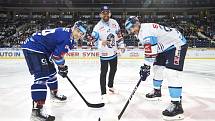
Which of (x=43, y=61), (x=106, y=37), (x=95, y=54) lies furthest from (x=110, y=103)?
(x=95, y=54)

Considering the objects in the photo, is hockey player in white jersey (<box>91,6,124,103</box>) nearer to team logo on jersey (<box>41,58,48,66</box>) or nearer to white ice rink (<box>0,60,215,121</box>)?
white ice rink (<box>0,60,215,121</box>)

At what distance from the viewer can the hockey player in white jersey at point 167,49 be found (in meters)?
3.74

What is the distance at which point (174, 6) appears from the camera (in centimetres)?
2264

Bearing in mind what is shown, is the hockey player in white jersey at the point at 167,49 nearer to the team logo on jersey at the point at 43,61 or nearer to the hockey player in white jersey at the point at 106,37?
the team logo on jersey at the point at 43,61

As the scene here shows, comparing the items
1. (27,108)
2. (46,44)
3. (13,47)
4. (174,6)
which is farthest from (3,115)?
(174,6)

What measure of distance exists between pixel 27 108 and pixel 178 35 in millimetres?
2112

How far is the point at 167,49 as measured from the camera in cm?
407

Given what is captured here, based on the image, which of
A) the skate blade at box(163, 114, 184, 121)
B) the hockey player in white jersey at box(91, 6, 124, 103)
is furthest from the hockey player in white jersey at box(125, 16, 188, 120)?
the hockey player in white jersey at box(91, 6, 124, 103)

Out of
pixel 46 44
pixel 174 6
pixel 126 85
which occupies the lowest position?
pixel 126 85

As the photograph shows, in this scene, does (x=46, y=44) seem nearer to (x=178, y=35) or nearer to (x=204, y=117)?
(x=178, y=35)

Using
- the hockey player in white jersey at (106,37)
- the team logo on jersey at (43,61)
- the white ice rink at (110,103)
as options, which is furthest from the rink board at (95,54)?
the team logo on jersey at (43,61)

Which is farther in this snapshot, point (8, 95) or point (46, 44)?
point (8, 95)

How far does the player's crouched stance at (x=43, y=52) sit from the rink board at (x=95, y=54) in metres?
8.13

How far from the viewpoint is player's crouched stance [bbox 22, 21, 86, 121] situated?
3.69m
